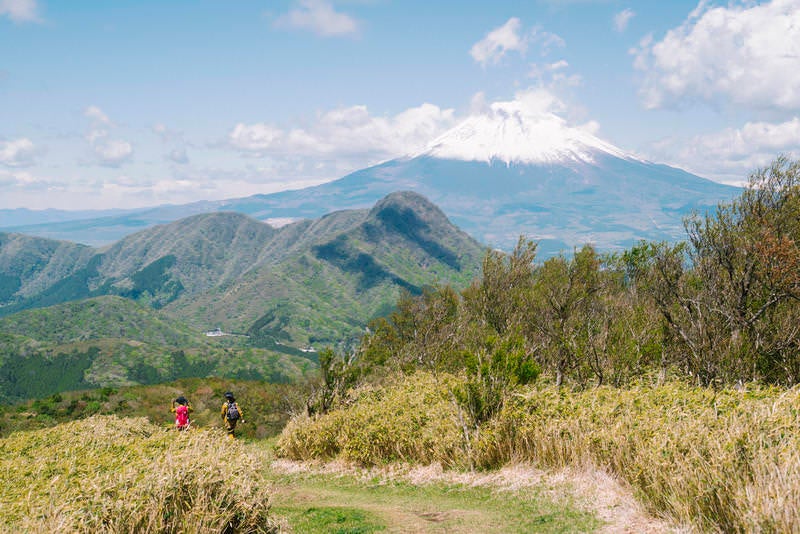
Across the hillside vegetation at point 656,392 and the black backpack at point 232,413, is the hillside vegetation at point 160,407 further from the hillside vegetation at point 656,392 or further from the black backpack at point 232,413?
the hillside vegetation at point 656,392

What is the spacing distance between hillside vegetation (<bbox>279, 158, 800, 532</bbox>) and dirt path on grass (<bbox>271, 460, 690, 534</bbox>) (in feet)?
1.29

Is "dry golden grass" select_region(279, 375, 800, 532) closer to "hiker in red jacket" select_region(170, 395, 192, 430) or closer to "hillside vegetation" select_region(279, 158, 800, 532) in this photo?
"hillside vegetation" select_region(279, 158, 800, 532)

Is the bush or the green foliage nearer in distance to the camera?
the green foliage

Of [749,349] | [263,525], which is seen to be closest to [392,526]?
[263,525]

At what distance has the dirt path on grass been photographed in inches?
344

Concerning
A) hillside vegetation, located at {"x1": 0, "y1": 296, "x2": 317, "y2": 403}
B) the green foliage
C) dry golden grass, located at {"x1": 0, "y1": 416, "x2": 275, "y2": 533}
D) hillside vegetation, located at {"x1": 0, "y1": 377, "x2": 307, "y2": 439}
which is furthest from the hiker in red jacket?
hillside vegetation, located at {"x1": 0, "y1": 296, "x2": 317, "y2": 403}

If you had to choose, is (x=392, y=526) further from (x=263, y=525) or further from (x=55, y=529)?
(x=55, y=529)

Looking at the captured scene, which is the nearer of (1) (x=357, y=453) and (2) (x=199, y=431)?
(2) (x=199, y=431)

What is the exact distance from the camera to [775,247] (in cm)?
1733

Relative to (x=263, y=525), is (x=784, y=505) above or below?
above

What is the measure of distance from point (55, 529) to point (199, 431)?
3.97 metres

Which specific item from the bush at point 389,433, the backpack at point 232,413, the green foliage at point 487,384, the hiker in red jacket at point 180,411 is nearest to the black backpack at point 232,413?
the backpack at point 232,413

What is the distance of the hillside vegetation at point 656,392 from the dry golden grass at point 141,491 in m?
6.81

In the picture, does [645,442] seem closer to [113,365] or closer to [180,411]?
[180,411]
